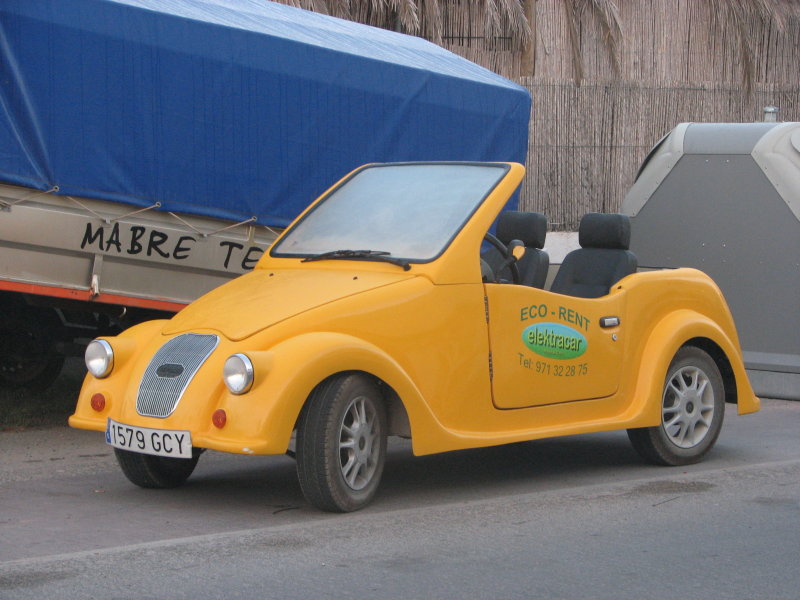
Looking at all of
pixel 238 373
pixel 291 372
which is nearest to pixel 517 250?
pixel 291 372

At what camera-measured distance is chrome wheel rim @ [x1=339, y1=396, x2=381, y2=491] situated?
6.30m

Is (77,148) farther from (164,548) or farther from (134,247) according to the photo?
(164,548)

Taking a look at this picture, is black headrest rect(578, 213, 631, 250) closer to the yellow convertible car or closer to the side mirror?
the yellow convertible car

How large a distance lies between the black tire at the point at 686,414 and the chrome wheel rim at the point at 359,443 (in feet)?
6.84

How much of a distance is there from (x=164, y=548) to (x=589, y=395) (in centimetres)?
286

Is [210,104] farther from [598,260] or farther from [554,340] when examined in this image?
[554,340]

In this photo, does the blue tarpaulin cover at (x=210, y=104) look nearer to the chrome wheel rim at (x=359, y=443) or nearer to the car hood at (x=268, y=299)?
the car hood at (x=268, y=299)

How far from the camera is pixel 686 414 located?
7.99m

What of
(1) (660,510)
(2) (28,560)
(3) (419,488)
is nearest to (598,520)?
(1) (660,510)

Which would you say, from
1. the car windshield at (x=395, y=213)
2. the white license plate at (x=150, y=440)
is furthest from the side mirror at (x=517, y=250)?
the white license plate at (x=150, y=440)

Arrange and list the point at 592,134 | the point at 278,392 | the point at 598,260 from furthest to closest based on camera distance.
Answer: the point at 592,134 < the point at 598,260 < the point at 278,392

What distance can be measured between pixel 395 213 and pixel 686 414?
226cm

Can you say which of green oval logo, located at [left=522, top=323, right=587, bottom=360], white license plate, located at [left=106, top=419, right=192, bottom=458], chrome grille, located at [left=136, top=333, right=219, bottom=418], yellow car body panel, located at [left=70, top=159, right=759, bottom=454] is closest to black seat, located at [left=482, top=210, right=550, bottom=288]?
yellow car body panel, located at [left=70, top=159, right=759, bottom=454]

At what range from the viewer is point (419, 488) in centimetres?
718
